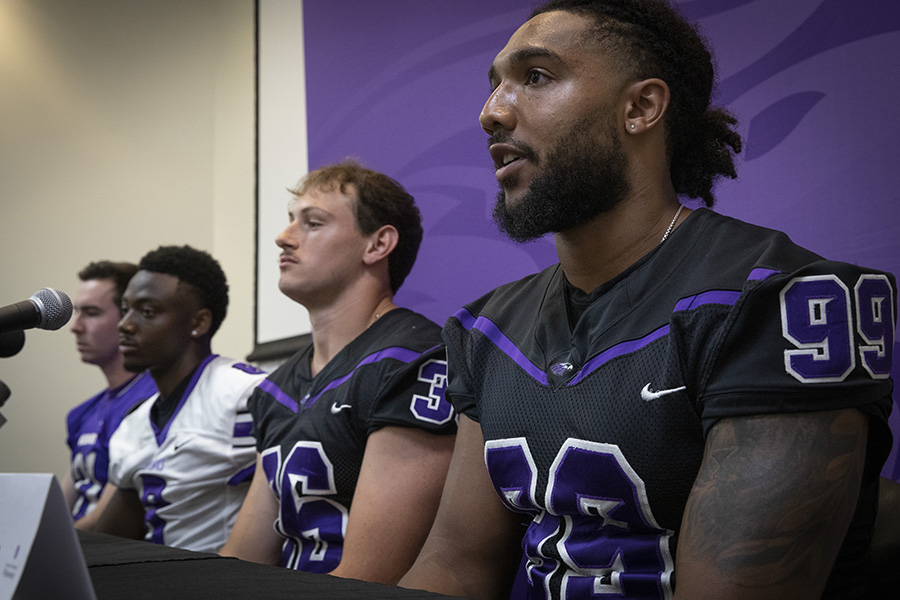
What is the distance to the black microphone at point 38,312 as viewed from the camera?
2.87 ft

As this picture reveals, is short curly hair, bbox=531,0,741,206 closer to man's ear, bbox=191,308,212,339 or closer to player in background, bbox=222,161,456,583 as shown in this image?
player in background, bbox=222,161,456,583

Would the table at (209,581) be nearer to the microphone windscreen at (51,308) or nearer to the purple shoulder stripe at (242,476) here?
the microphone windscreen at (51,308)

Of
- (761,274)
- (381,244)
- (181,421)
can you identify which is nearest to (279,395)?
(381,244)

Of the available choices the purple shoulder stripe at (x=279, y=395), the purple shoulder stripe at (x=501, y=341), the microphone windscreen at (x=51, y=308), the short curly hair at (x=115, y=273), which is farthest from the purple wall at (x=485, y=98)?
the microphone windscreen at (x=51, y=308)

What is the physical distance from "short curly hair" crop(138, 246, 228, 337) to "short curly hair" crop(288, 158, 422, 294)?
766 mm

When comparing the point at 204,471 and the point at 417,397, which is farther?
the point at 204,471

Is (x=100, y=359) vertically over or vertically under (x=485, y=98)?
under

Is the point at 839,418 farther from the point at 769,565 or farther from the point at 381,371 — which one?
the point at 381,371

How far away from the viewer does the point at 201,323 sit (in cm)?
258

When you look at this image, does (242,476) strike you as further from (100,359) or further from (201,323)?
(100,359)

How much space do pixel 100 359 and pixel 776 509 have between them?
112 inches

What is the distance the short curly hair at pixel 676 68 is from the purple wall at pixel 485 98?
1.12ft

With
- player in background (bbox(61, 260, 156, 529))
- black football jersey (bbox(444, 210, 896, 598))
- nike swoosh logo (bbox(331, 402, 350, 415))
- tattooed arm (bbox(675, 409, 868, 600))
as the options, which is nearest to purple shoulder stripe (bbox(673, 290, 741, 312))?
black football jersey (bbox(444, 210, 896, 598))

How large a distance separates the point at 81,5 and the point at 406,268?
7.62 feet
